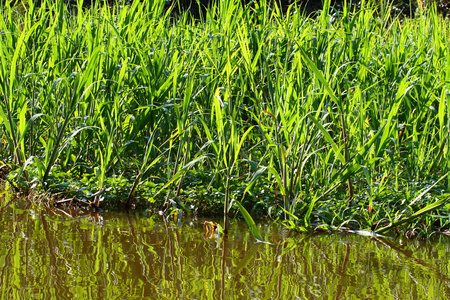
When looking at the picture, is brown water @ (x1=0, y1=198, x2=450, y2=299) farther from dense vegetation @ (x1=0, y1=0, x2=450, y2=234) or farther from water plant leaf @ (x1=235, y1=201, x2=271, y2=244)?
dense vegetation @ (x1=0, y1=0, x2=450, y2=234)

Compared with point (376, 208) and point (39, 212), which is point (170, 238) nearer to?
point (39, 212)

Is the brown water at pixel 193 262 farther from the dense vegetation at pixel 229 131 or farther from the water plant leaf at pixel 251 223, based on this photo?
the dense vegetation at pixel 229 131

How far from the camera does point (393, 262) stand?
1.73m

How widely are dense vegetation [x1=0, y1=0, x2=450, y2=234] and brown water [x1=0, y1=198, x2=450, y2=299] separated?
160 millimetres

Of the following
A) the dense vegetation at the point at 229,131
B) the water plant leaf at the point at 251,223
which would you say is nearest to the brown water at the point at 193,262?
the water plant leaf at the point at 251,223

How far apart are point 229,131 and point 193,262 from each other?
770 mm

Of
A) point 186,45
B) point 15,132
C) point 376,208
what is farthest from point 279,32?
point 15,132

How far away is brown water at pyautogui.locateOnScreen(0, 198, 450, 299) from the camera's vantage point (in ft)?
4.69

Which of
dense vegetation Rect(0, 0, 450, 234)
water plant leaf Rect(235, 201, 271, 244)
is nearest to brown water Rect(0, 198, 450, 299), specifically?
water plant leaf Rect(235, 201, 271, 244)

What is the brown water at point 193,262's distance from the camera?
1430 millimetres

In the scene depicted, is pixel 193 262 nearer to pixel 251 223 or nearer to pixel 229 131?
pixel 251 223

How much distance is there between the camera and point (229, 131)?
2244 mm

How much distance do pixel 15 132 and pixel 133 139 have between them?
0.58m

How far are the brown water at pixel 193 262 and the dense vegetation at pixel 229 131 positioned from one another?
0.16 metres
